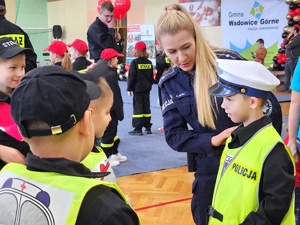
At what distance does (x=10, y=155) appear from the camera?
2.00 m

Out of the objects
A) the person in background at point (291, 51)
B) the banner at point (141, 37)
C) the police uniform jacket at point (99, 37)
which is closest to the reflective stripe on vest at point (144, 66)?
the police uniform jacket at point (99, 37)

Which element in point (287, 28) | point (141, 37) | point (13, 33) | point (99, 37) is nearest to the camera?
point (13, 33)

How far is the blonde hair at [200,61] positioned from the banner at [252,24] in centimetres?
1029

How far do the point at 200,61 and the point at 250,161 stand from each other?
52cm

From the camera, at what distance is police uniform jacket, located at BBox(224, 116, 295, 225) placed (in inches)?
68.4

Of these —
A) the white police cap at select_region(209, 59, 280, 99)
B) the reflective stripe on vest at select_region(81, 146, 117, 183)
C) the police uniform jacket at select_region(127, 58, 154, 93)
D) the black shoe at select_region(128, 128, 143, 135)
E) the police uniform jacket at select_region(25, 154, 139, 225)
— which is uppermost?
the white police cap at select_region(209, 59, 280, 99)

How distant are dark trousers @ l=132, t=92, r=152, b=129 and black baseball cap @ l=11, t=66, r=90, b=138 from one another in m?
5.84

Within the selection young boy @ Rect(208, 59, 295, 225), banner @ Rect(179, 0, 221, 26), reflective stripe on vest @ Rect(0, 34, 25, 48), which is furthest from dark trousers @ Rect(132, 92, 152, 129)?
banner @ Rect(179, 0, 221, 26)

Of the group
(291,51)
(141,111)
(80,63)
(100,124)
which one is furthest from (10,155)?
(291,51)

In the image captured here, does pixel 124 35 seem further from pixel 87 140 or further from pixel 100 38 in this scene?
pixel 87 140

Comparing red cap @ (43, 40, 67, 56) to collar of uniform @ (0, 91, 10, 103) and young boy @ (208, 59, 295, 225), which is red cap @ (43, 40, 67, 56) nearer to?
collar of uniform @ (0, 91, 10, 103)

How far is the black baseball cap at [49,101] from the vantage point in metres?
1.14

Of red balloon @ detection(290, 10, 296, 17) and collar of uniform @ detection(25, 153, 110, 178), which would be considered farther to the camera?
red balloon @ detection(290, 10, 296, 17)

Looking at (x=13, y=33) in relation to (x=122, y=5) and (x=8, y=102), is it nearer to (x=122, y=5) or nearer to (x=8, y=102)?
(x=8, y=102)
